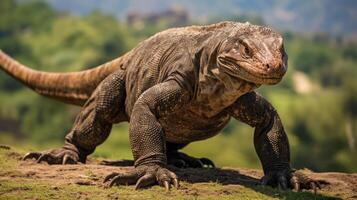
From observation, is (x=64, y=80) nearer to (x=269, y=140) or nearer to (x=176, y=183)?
(x=269, y=140)

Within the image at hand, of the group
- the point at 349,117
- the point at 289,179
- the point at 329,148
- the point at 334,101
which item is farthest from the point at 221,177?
the point at 334,101

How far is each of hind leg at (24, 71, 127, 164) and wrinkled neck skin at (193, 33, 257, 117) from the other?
1.96 metres

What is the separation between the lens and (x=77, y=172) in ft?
34.0

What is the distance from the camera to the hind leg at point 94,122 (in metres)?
11.7

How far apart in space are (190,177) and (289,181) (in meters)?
1.41

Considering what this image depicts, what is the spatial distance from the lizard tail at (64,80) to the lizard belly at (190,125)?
7.42 ft

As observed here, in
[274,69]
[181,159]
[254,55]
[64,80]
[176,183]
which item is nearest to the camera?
[274,69]

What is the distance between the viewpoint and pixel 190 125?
35.1 ft

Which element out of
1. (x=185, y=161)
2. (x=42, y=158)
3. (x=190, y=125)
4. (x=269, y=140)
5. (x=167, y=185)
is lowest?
(x=167, y=185)

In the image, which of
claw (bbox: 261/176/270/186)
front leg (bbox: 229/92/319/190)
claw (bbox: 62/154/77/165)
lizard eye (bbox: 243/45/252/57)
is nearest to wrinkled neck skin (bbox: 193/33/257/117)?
front leg (bbox: 229/92/319/190)

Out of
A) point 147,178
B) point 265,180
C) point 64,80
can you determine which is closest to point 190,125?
point 265,180

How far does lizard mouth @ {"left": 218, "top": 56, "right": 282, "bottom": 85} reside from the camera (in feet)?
27.6

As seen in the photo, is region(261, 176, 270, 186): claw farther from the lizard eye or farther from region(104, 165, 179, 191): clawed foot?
the lizard eye

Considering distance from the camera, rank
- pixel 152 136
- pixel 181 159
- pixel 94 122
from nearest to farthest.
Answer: pixel 152 136, pixel 94 122, pixel 181 159
